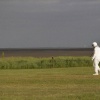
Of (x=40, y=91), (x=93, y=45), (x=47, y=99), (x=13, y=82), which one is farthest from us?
(x=93, y=45)

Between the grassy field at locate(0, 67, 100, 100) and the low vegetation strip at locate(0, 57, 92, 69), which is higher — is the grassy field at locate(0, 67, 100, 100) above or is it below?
below

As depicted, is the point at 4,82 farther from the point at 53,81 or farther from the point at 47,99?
the point at 47,99

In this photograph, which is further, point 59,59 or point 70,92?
point 59,59

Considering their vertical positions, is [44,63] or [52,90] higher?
[44,63]

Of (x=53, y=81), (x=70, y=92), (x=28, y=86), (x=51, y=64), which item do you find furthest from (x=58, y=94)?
(x=51, y=64)

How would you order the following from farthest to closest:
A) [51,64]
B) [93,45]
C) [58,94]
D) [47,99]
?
1. [51,64]
2. [93,45]
3. [58,94]
4. [47,99]

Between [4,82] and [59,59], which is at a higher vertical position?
[59,59]

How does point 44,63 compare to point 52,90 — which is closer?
point 52,90

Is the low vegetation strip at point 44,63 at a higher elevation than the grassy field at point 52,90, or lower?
higher

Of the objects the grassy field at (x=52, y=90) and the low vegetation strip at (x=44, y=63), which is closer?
the grassy field at (x=52, y=90)

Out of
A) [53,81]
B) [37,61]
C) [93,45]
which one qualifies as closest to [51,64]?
[37,61]

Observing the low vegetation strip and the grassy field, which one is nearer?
the grassy field

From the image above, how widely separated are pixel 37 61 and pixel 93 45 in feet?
61.1

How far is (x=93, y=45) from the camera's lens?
28.7 metres
